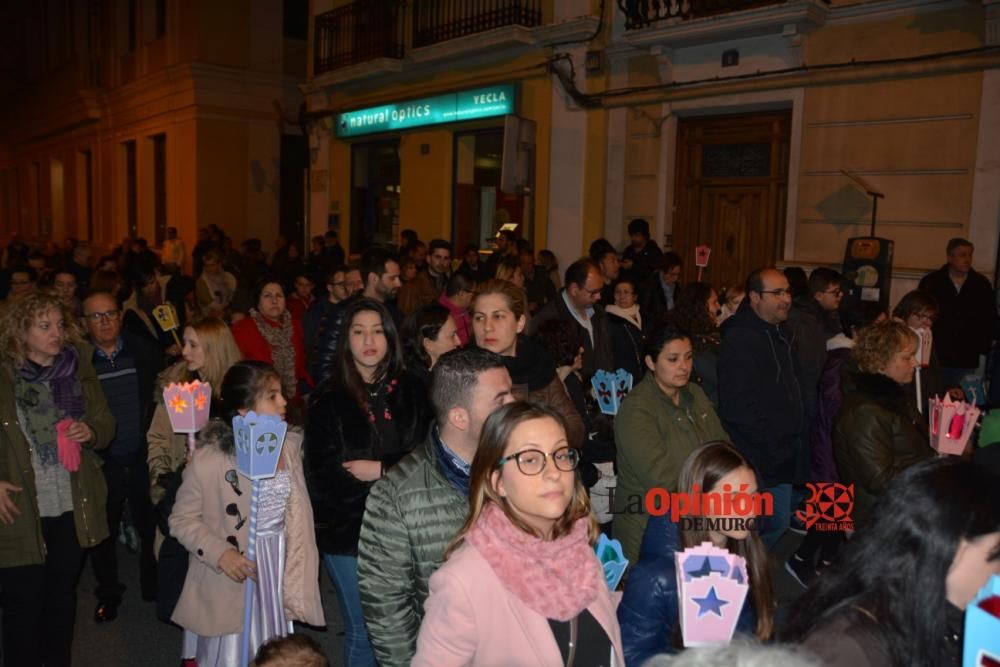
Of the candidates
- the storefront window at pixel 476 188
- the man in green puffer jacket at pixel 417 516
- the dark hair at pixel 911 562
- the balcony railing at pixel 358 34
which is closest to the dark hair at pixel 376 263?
the man in green puffer jacket at pixel 417 516

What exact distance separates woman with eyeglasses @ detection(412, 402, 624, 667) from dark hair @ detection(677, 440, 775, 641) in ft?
1.95

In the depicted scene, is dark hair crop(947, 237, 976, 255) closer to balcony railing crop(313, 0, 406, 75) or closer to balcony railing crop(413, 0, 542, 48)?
balcony railing crop(413, 0, 542, 48)

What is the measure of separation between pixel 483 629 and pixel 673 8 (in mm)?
11391

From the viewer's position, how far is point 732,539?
259 cm

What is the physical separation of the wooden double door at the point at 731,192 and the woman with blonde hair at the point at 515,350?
7649 mm

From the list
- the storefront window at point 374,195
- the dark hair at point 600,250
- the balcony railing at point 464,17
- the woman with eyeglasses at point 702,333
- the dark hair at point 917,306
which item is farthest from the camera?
the storefront window at point 374,195

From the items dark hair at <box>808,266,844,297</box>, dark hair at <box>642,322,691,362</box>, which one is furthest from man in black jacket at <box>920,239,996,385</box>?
dark hair at <box>642,322,691,362</box>

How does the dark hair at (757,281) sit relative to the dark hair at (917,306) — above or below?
above

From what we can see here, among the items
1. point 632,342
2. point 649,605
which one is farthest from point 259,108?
point 649,605

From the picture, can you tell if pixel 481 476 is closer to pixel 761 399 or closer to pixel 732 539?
pixel 732 539

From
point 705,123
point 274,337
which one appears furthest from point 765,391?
point 705,123

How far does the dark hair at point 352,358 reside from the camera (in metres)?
3.57

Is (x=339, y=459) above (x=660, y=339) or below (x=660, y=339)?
below

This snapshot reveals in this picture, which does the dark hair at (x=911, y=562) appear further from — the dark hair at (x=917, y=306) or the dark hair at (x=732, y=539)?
the dark hair at (x=917, y=306)
